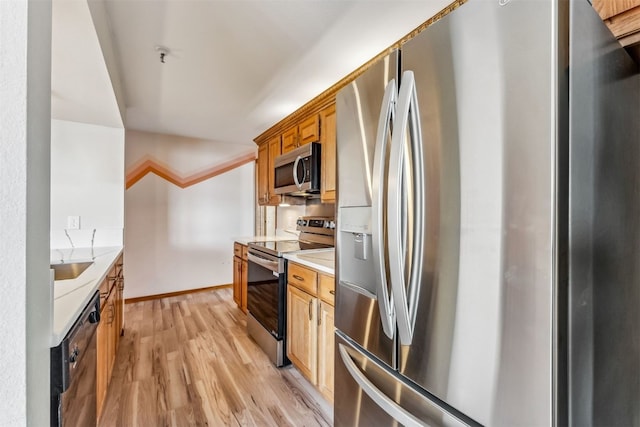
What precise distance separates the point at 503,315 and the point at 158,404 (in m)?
2.10

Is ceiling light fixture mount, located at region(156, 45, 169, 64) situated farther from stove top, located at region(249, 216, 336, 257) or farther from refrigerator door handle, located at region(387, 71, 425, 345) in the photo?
refrigerator door handle, located at region(387, 71, 425, 345)

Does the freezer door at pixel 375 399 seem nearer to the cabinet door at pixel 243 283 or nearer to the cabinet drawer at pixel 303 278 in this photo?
→ the cabinet drawer at pixel 303 278

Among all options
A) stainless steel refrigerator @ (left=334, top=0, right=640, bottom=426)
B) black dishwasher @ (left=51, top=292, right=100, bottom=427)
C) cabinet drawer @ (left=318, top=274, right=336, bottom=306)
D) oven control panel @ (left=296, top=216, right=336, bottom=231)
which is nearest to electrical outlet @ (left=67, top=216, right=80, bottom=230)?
black dishwasher @ (left=51, top=292, right=100, bottom=427)

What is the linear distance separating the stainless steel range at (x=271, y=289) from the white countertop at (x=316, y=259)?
130mm

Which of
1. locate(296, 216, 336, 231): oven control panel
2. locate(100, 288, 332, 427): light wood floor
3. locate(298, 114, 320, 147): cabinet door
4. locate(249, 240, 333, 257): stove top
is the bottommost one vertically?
locate(100, 288, 332, 427): light wood floor

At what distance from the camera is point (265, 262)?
8.08 feet

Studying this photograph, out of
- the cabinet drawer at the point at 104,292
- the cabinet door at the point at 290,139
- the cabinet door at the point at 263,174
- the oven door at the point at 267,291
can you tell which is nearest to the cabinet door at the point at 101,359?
the cabinet drawer at the point at 104,292

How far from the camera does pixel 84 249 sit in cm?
257

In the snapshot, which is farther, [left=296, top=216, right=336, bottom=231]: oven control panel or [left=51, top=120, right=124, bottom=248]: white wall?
[left=296, top=216, right=336, bottom=231]: oven control panel

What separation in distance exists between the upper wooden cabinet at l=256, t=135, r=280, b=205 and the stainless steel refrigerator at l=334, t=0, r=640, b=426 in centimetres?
262

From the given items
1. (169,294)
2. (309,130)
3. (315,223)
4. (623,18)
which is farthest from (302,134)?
(169,294)

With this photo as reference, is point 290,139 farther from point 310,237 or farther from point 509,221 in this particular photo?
point 509,221

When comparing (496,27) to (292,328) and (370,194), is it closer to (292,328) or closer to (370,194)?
(370,194)

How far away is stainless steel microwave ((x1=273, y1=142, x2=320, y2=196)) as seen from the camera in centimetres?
257
